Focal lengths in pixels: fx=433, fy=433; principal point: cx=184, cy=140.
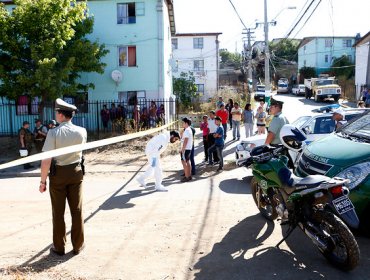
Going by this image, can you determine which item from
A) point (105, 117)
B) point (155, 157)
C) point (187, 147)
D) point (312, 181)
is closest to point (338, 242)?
point (312, 181)

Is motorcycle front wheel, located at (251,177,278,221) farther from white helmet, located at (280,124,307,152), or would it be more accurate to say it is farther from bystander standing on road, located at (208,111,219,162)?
bystander standing on road, located at (208,111,219,162)

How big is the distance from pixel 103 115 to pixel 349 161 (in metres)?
15.6

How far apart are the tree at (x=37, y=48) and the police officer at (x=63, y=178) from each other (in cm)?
1100

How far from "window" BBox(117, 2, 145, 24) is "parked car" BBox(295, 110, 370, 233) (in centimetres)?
1694

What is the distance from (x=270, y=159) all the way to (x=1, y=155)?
44.0 ft

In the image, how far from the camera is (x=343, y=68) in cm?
5547

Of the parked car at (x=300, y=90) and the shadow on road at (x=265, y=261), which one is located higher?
the parked car at (x=300, y=90)

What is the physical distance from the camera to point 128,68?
72.0 ft

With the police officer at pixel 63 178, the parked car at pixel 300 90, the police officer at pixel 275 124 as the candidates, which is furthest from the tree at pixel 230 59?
the police officer at pixel 63 178

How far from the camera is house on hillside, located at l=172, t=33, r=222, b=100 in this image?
145 feet

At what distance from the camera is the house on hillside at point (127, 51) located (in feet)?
70.1

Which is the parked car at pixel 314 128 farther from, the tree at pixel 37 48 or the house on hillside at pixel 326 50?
the house on hillside at pixel 326 50

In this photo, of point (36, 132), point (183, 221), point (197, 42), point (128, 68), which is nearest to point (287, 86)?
point (197, 42)

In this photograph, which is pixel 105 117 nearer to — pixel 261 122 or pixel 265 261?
pixel 261 122
